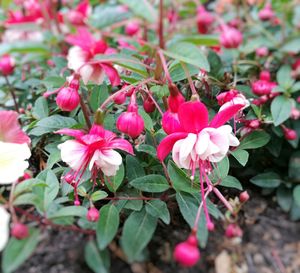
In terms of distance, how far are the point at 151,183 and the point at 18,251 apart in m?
0.25

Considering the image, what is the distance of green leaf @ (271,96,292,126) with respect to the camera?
853 millimetres

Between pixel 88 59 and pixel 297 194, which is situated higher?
pixel 88 59

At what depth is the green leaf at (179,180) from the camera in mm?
665

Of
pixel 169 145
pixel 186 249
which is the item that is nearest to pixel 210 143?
pixel 169 145

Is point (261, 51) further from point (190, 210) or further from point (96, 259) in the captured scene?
point (96, 259)

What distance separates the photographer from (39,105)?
84 centimetres

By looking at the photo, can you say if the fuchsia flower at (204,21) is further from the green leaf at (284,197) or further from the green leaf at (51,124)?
the green leaf at (51,124)

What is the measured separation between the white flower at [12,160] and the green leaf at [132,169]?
0.57 ft

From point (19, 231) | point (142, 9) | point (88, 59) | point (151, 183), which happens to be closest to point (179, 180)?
point (151, 183)

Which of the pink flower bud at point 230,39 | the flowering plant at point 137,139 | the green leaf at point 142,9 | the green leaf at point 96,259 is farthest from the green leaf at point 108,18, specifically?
the green leaf at point 96,259

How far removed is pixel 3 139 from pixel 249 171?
Result: 1.83 feet

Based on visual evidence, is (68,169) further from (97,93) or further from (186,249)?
(186,249)

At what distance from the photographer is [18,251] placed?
53 centimetres

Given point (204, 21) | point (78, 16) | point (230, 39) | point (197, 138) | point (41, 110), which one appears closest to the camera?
point (197, 138)
